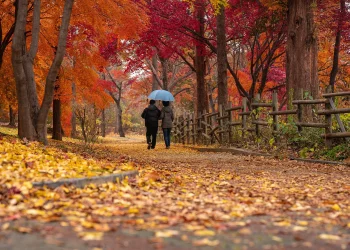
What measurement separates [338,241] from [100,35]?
12867mm

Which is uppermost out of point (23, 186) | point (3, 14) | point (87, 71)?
point (3, 14)

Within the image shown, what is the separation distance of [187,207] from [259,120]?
890 cm

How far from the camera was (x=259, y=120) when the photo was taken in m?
12.7

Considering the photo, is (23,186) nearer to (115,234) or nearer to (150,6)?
(115,234)

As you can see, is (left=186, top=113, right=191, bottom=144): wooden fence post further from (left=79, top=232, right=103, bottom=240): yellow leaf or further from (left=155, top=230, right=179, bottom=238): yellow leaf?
(left=79, top=232, right=103, bottom=240): yellow leaf

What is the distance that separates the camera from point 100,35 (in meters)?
15.0

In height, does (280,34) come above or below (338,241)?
above

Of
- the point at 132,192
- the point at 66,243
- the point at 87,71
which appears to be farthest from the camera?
the point at 87,71

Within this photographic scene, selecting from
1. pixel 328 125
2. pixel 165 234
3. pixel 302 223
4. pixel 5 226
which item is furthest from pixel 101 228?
pixel 328 125

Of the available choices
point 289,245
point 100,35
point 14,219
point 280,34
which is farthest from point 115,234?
point 280,34

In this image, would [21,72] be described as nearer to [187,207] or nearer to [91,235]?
[187,207]

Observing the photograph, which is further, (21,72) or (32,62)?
(32,62)

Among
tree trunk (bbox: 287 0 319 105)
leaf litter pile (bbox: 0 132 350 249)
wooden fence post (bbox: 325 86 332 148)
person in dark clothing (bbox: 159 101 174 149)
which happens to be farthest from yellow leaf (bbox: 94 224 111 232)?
person in dark clothing (bbox: 159 101 174 149)

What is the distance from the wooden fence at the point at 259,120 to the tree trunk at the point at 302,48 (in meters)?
0.63
